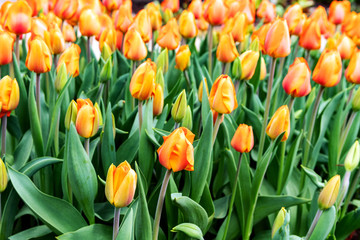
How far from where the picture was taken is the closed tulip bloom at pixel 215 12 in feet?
5.88

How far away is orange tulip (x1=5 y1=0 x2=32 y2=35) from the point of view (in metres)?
1.39

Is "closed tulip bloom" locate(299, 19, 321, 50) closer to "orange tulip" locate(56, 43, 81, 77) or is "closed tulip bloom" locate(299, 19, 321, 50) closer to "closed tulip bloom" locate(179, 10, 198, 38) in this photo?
"closed tulip bloom" locate(179, 10, 198, 38)

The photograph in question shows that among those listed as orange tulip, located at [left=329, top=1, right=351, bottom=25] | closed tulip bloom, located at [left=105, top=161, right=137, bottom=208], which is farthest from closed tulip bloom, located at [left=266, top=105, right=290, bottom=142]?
orange tulip, located at [left=329, top=1, right=351, bottom=25]

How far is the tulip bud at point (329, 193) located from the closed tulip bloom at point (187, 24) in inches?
36.6

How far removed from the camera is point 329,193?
1118 millimetres

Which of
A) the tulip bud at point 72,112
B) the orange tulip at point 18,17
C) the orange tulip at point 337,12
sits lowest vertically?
the orange tulip at point 337,12

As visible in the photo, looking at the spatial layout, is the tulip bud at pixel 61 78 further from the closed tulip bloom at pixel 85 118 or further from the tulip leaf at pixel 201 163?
the tulip leaf at pixel 201 163

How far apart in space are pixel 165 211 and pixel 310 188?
0.57 m

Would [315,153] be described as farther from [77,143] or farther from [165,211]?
[77,143]

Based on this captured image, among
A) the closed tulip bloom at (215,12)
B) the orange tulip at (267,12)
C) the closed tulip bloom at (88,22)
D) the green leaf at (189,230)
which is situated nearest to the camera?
the green leaf at (189,230)

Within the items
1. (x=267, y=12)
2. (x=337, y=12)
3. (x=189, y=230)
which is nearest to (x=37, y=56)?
(x=189, y=230)

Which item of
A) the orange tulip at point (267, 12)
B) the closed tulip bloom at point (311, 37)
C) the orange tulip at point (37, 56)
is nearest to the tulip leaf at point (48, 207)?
the orange tulip at point (37, 56)

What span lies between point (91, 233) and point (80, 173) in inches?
5.9

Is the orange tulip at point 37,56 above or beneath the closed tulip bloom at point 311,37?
above
